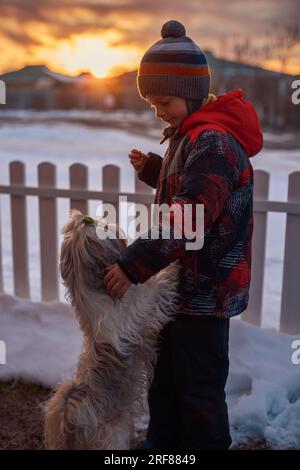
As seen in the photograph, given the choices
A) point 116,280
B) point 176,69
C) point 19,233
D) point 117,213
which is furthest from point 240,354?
point 19,233

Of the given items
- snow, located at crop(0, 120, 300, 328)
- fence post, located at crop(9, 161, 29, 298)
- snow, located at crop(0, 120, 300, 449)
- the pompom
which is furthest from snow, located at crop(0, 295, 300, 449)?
the pompom

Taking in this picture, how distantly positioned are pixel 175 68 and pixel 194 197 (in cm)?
50

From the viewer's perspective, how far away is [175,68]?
1617 mm

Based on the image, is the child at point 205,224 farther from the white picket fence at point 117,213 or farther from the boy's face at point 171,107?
the white picket fence at point 117,213

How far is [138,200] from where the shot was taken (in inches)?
128

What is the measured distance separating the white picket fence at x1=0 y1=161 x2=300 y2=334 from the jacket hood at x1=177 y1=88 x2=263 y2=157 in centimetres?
139

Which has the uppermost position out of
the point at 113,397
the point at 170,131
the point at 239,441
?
the point at 170,131

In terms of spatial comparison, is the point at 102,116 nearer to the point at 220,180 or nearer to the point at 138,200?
the point at 138,200

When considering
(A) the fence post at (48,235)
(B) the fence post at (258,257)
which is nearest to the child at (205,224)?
(B) the fence post at (258,257)

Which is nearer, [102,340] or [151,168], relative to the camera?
[102,340]

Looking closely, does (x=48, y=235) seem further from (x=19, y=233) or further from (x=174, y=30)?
(x=174, y=30)

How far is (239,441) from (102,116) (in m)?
8.47

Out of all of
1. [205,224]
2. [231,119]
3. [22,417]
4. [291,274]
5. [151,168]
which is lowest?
[22,417]

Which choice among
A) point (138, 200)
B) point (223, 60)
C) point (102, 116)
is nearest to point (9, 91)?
point (102, 116)
